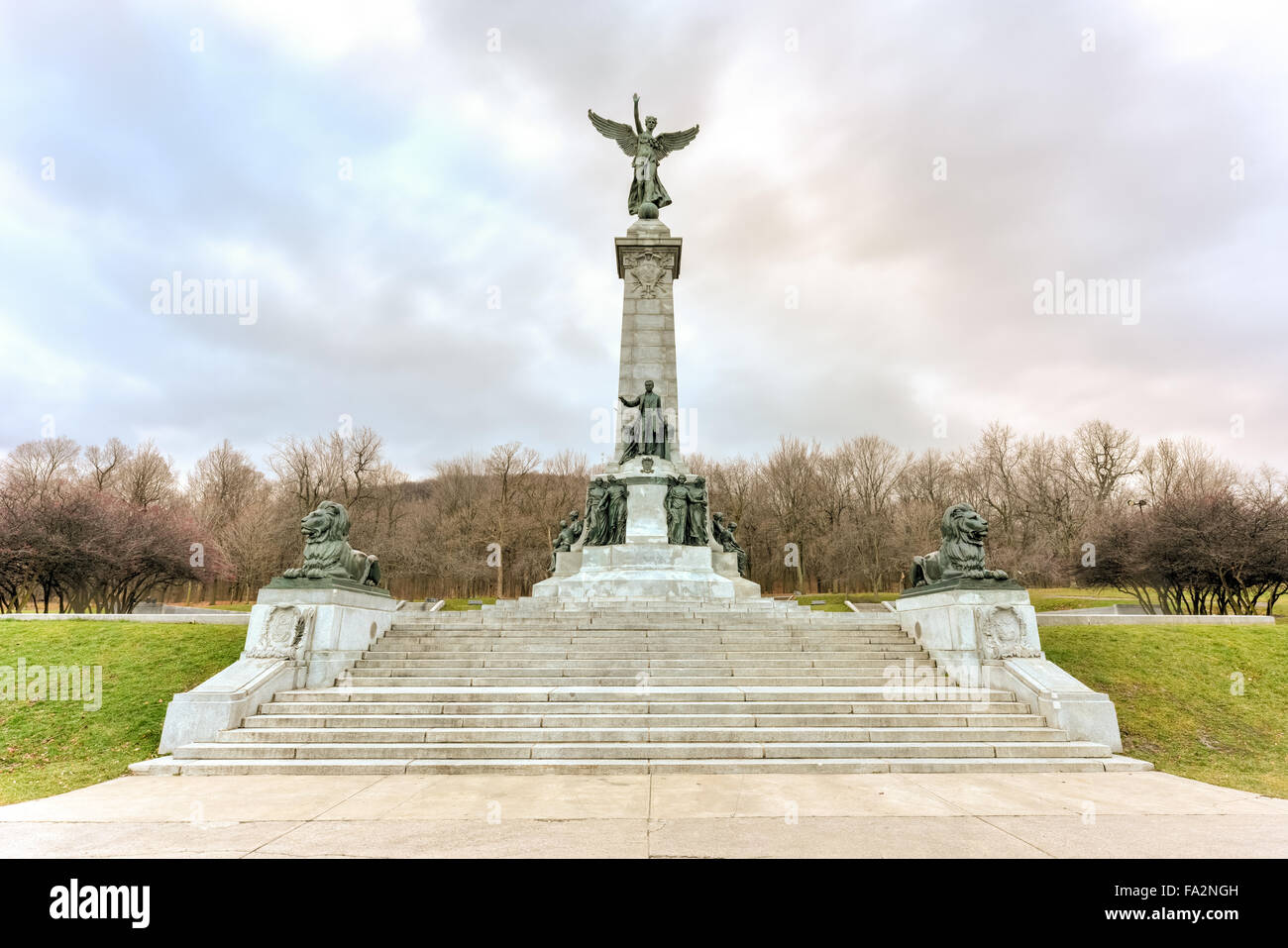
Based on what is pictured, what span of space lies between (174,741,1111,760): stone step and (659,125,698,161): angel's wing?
23577 millimetres

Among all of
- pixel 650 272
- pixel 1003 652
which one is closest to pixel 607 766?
pixel 1003 652

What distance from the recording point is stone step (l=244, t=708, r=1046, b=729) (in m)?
9.84

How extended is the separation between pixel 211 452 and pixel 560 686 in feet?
187

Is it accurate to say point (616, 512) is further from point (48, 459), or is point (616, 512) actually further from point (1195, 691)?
point (48, 459)

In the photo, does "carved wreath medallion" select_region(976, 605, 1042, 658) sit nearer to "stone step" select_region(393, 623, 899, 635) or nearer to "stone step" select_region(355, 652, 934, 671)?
"stone step" select_region(355, 652, 934, 671)

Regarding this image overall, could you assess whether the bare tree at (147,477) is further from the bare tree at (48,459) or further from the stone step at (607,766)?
the stone step at (607,766)

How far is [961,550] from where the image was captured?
12898 millimetres

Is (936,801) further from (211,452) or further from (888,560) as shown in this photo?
(211,452)

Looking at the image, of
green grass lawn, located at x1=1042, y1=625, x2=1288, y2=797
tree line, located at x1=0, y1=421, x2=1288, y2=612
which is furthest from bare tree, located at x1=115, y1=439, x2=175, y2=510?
green grass lawn, located at x1=1042, y1=625, x2=1288, y2=797

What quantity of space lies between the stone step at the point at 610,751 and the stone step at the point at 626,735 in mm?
120

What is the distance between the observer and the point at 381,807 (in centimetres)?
673

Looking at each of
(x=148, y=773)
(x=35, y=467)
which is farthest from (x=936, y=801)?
(x=35, y=467)

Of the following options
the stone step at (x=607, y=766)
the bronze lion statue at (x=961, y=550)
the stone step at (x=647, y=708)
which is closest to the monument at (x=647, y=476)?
the bronze lion statue at (x=961, y=550)

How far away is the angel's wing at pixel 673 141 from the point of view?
86.7ft
